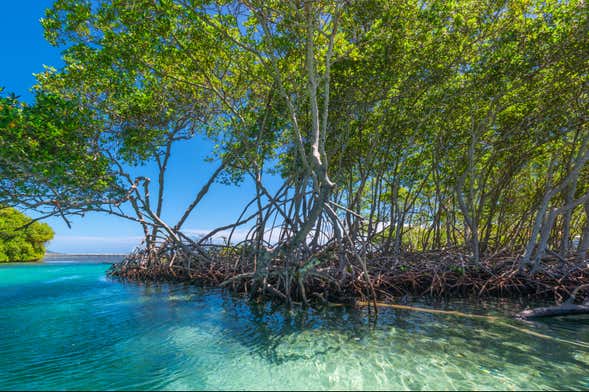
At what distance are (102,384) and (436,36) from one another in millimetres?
8682

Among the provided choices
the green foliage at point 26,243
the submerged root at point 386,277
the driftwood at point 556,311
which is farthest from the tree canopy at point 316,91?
the green foliage at point 26,243

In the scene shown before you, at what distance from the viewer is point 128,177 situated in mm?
8039

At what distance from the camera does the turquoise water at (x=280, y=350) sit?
8.60 ft

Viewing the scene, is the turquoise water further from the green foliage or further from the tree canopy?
the green foliage

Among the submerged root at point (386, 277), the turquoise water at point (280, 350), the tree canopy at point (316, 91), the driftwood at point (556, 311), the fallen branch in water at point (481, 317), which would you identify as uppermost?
the tree canopy at point (316, 91)

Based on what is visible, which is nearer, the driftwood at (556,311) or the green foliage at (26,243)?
the driftwood at (556,311)

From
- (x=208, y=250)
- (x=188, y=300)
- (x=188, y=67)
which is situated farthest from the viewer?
(x=208, y=250)

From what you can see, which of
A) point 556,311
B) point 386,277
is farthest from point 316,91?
point 556,311

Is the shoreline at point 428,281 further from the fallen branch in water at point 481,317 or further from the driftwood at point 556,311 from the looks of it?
the driftwood at point 556,311

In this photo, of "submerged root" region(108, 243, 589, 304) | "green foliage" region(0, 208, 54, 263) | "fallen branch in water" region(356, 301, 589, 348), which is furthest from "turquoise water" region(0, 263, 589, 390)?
"green foliage" region(0, 208, 54, 263)

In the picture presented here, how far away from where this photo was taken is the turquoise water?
262 cm

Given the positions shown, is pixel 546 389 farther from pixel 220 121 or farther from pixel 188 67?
pixel 220 121

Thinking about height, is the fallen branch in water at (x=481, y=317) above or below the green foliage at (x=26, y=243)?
below

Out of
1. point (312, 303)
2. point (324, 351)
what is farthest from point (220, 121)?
point (324, 351)
